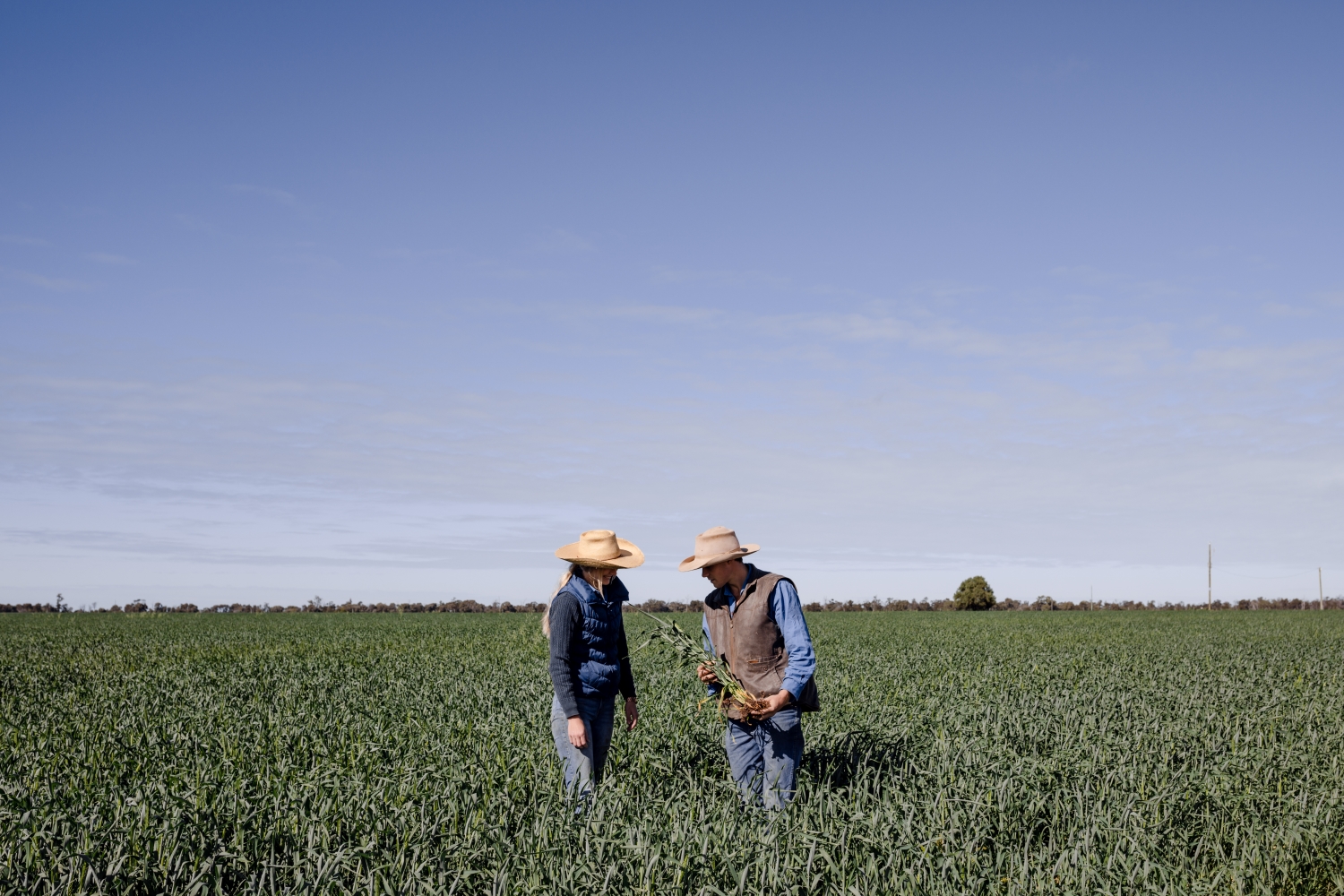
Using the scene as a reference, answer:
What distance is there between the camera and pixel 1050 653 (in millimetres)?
21484

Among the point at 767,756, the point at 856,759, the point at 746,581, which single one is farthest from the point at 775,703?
the point at 856,759

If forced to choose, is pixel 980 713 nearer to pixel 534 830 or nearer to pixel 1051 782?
pixel 1051 782

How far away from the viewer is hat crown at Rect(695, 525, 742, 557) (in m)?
5.38

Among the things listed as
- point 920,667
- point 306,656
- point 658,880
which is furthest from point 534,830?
point 306,656

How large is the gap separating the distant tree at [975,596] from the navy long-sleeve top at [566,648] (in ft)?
216

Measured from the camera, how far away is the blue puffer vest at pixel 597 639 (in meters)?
5.48

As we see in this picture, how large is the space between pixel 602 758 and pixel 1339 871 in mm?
5068

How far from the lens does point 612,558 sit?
5.46m

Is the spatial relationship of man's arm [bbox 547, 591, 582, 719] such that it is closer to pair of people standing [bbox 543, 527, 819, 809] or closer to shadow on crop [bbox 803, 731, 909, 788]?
pair of people standing [bbox 543, 527, 819, 809]

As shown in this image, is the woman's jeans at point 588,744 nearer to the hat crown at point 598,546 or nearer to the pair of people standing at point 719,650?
the pair of people standing at point 719,650

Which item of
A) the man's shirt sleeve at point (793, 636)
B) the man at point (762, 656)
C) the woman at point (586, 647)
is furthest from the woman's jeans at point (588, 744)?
the man's shirt sleeve at point (793, 636)

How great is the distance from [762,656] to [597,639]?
104 cm

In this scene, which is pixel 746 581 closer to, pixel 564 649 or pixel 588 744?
pixel 564 649

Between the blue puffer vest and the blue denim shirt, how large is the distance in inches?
24.8
